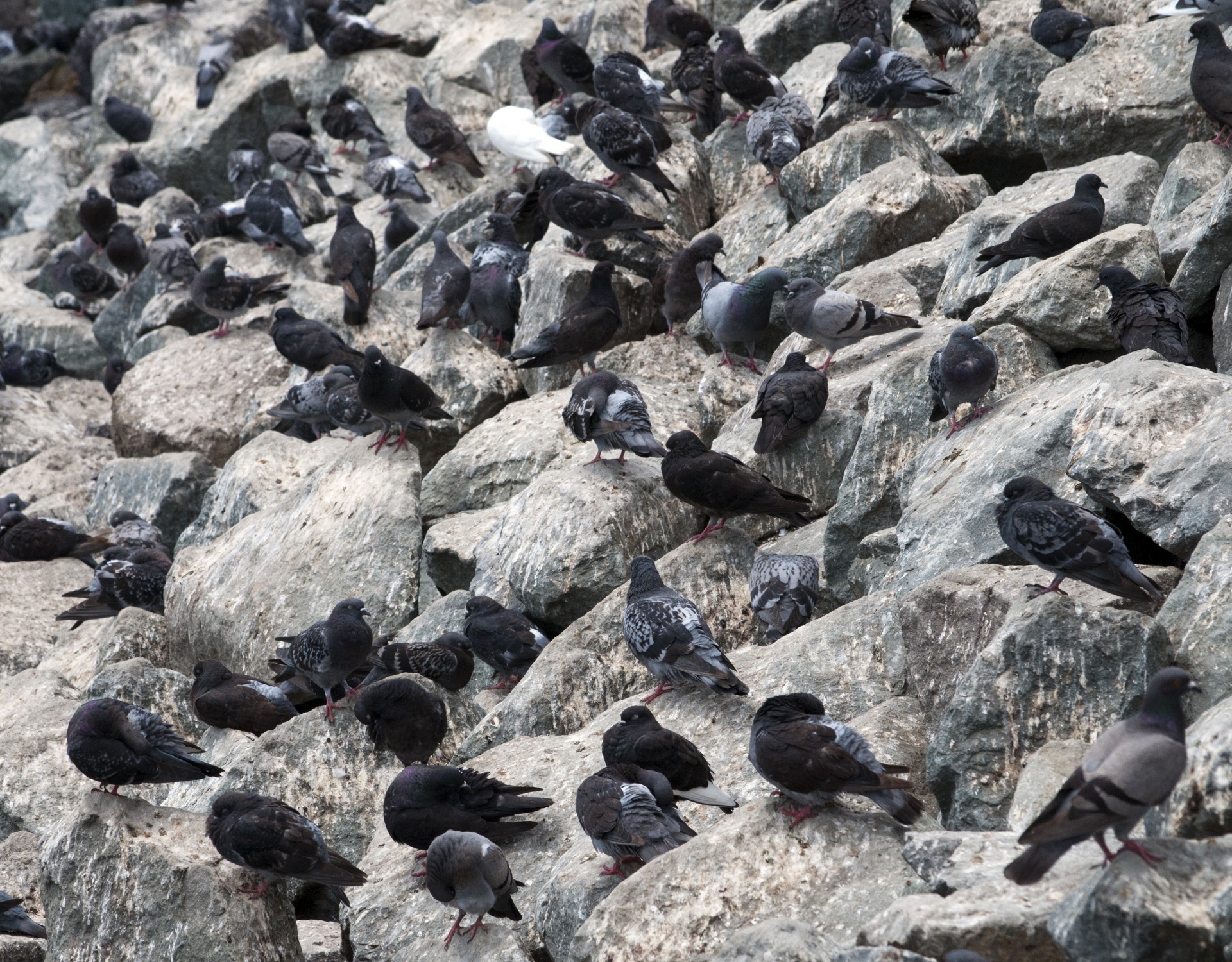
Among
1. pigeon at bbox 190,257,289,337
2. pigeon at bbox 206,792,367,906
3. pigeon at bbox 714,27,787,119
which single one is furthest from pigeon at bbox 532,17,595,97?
pigeon at bbox 206,792,367,906

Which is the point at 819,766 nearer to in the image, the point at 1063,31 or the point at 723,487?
the point at 723,487

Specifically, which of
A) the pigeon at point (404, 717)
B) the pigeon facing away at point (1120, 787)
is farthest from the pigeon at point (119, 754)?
the pigeon facing away at point (1120, 787)

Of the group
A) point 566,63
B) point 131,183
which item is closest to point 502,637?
point 566,63

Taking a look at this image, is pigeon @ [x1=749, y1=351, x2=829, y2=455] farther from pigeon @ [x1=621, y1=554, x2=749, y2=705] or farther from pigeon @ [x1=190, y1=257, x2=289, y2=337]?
pigeon @ [x1=190, y1=257, x2=289, y2=337]

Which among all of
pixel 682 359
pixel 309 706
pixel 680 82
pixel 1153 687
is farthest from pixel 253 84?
pixel 1153 687

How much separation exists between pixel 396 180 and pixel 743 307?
871 cm

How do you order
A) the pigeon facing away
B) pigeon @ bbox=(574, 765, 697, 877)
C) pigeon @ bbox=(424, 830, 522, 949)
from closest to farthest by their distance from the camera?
1. the pigeon facing away
2. pigeon @ bbox=(574, 765, 697, 877)
3. pigeon @ bbox=(424, 830, 522, 949)

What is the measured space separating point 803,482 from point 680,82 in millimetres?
7917

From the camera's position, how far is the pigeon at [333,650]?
853cm

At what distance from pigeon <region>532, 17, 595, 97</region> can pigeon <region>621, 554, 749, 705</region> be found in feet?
33.6

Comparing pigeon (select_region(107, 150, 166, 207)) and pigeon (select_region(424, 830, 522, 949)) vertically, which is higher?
pigeon (select_region(424, 830, 522, 949))

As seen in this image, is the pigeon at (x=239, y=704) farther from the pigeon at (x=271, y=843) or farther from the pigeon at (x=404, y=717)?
the pigeon at (x=271, y=843)

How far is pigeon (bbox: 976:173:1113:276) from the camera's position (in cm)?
912

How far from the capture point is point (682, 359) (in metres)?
11.8
